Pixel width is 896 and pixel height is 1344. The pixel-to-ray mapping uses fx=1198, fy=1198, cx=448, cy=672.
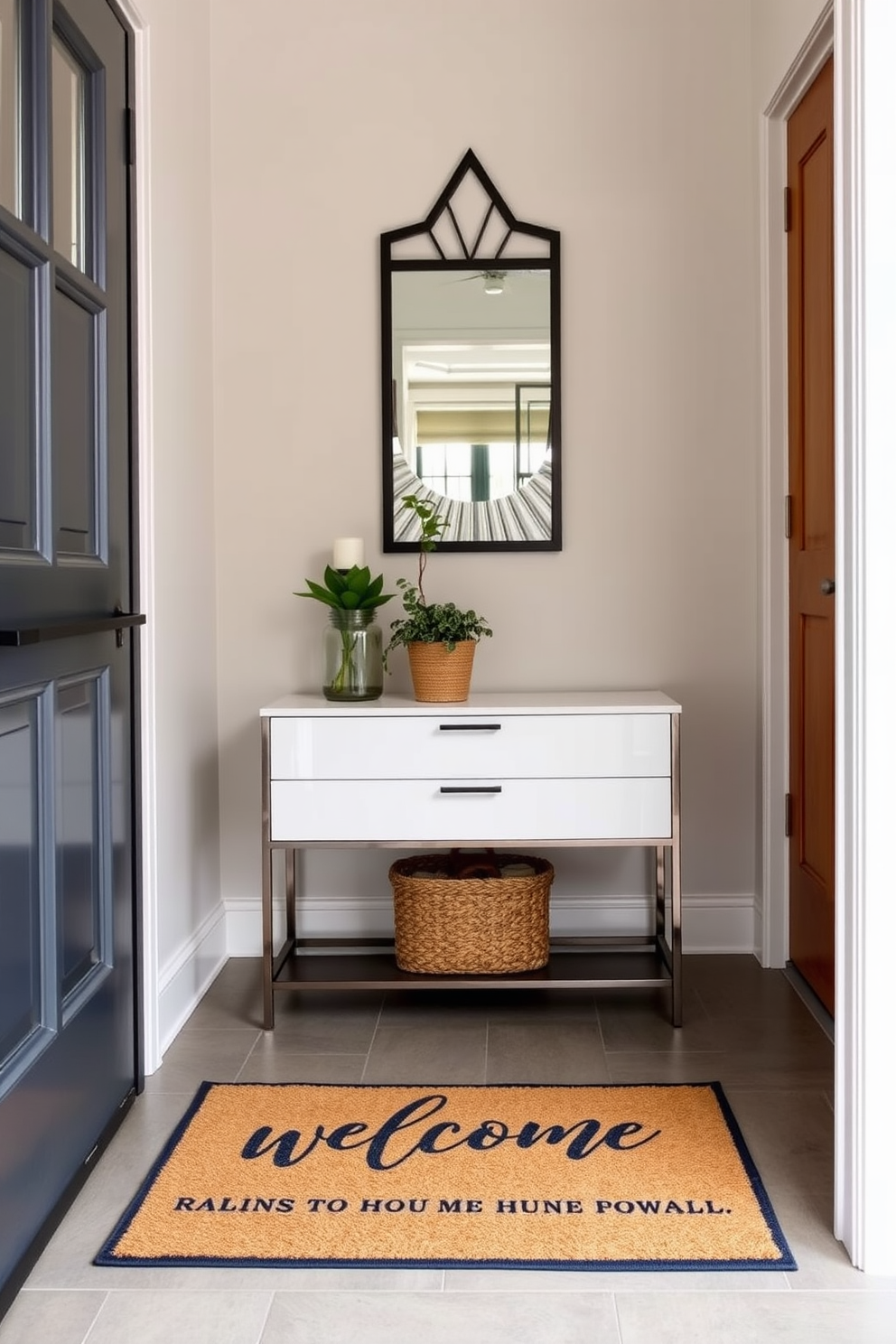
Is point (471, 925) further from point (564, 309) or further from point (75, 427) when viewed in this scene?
point (564, 309)

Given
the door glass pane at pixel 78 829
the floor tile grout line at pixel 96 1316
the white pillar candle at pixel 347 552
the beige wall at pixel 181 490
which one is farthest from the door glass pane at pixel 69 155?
the floor tile grout line at pixel 96 1316

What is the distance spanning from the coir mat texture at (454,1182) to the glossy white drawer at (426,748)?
67 centimetres

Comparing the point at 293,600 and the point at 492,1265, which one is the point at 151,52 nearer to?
the point at 293,600

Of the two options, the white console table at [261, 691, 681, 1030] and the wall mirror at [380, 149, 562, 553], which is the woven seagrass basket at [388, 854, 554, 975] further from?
the wall mirror at [380, 149, 562, 553]

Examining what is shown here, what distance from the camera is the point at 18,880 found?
1731 millimetres

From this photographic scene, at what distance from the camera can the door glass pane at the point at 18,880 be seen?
1.67 meters

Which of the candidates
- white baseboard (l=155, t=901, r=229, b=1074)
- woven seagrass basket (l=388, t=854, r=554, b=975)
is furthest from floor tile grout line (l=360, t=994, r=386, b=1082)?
white baseboard (l=155, t=901, r=229, b=1074)

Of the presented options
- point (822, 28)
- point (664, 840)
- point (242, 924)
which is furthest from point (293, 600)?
point (822, 28)

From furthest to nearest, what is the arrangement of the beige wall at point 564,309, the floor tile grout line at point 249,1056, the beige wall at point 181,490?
the beige wall at point 564,309 < the beige wall at point 181,490 < the floor tile grout line at point 249,1056

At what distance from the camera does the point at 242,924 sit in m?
3.23

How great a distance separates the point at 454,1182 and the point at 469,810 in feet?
2.87

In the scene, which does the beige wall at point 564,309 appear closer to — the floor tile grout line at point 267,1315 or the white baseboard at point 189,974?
the white baseboard at point 189,974

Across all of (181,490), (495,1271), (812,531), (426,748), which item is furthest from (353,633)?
(495,1271)

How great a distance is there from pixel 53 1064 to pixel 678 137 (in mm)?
2637
